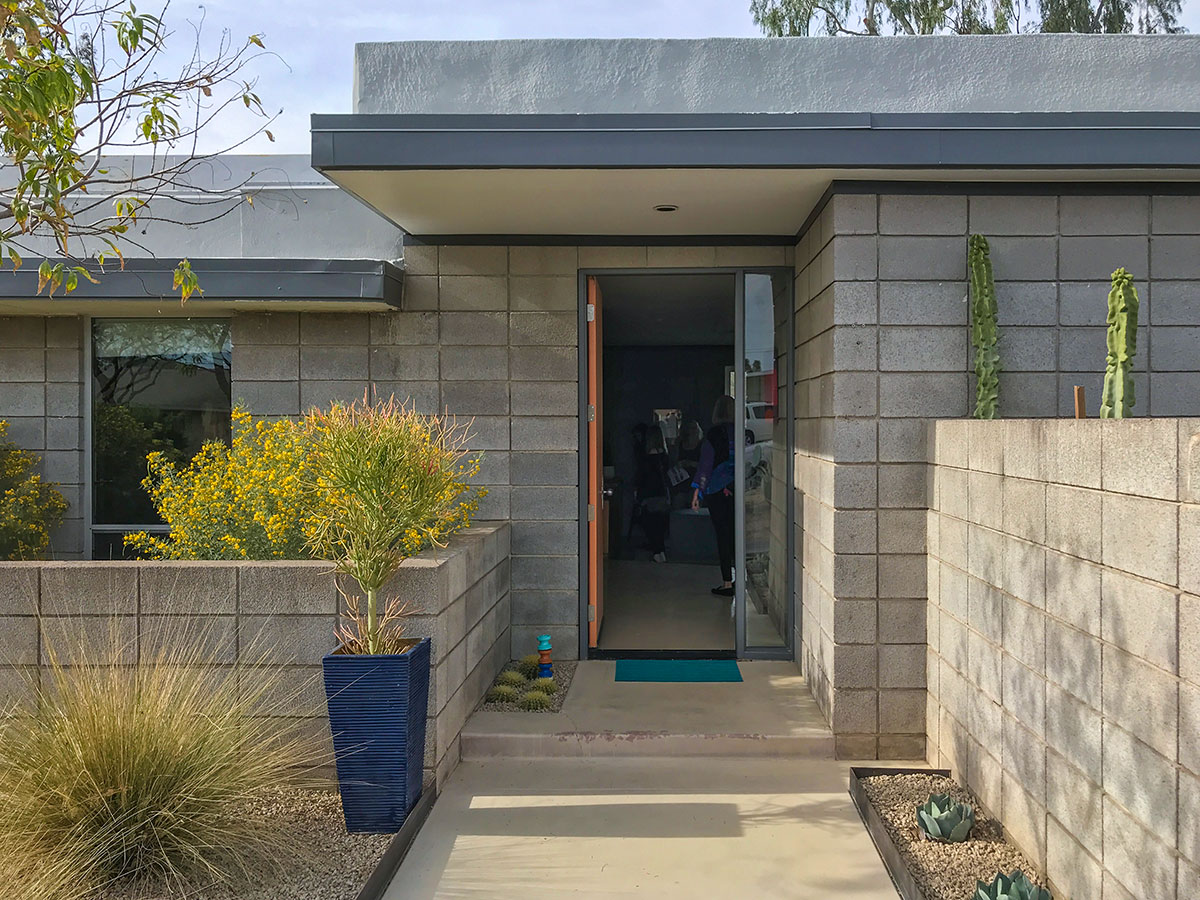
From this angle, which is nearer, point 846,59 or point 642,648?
point 846,59

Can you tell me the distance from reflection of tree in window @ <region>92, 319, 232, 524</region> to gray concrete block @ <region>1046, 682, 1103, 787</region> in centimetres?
531

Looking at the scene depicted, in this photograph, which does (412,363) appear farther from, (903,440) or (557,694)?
(903,440)

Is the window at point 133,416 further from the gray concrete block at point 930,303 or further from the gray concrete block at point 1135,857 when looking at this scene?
the gray concrete block at point 1135,857

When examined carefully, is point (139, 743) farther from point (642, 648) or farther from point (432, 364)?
point (642, 648)

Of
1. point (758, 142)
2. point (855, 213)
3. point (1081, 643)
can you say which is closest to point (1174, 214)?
point (855, 213)

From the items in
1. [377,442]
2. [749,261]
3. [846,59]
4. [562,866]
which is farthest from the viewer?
[749,261]

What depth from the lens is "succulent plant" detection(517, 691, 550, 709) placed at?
17.0 ft

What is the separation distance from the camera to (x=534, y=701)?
518cm

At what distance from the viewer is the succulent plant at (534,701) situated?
518 cm

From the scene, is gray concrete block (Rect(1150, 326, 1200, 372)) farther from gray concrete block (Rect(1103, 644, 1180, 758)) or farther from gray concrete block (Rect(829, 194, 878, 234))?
gray concrete block (Rect(1103, 644, 1180, 758))

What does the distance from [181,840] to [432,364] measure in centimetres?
348

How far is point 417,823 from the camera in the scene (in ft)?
13.0

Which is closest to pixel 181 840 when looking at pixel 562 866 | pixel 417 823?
pixel 417 823

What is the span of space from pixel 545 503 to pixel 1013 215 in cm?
309
